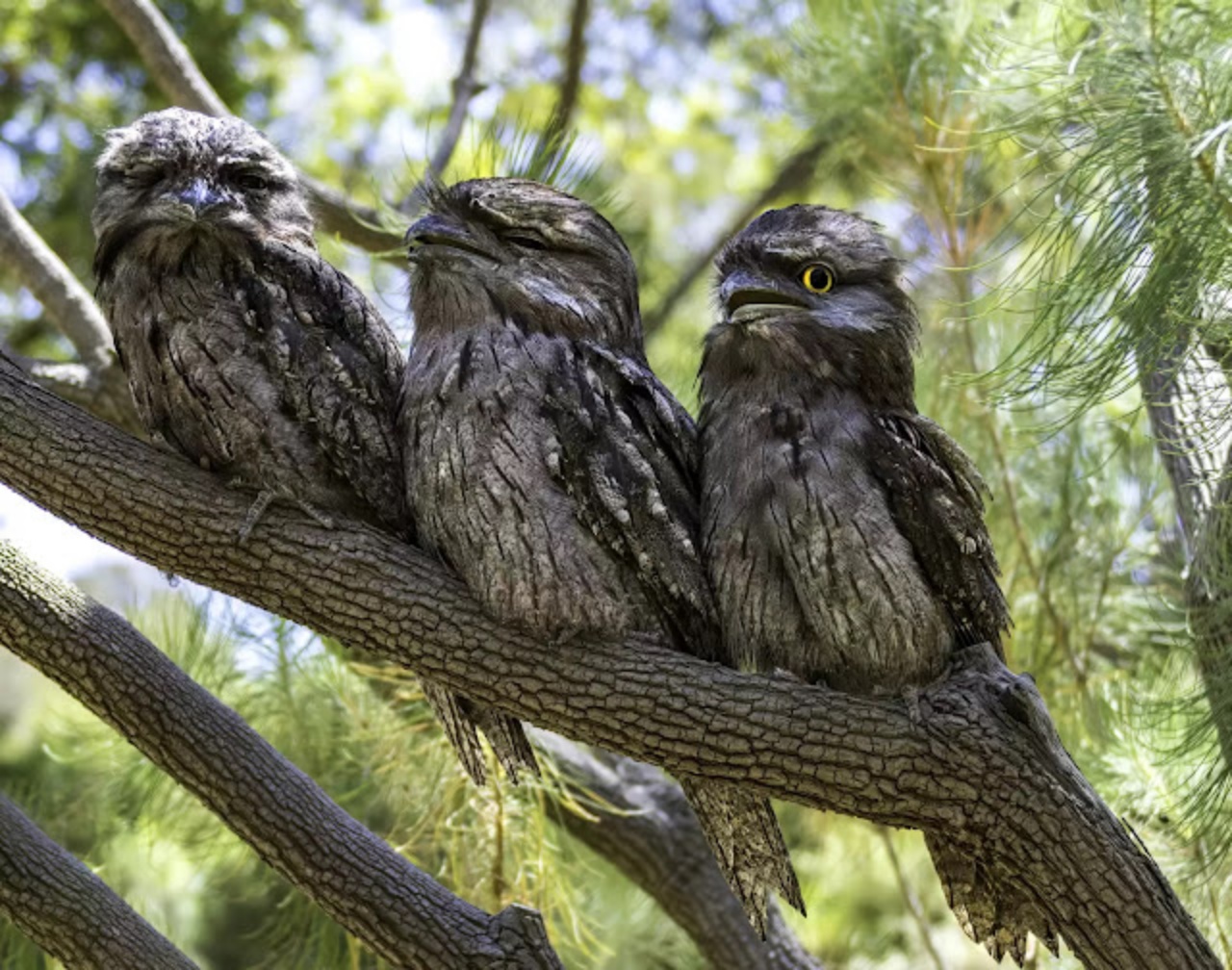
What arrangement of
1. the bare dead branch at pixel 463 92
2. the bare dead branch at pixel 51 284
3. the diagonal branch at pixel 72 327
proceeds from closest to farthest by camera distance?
the diagonal branch at pixel 72 327, the bare dead branch at pixel 51 284, the bare dead branch at pixel 463 92

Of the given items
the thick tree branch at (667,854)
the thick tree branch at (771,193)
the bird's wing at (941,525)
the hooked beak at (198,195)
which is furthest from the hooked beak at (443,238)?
the thick tree branch at (771,193)

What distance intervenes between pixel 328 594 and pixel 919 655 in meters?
1.17

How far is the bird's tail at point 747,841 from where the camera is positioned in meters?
2.98

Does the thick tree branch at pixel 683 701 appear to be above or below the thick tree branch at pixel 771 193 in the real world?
below

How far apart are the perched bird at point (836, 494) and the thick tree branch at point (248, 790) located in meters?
0.82

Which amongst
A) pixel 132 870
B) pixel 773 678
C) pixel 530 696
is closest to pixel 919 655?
pixel 773 678

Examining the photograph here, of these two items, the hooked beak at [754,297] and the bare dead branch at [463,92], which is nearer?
the hooked beak at [754,297]

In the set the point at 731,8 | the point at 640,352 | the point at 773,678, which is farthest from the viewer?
the point at 731,8

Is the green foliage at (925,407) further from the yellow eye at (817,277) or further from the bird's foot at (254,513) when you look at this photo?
the bird's foot at (254,513)

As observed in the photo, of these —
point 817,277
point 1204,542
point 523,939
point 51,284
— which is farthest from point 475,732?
point 51,284

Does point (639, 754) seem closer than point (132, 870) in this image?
Yes

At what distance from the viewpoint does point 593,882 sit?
4980 millimetres

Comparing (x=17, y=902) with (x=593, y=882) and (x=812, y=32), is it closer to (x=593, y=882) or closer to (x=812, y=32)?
(x=593, y=882)

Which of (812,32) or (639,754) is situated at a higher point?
(812,32)
